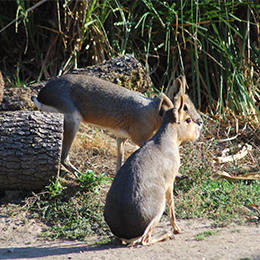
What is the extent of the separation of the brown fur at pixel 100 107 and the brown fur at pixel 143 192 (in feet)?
4.02

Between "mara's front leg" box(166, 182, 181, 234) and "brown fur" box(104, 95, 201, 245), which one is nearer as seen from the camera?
"brown fur" box(104, 95, 201, 245)

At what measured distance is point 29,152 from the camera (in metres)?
3.97

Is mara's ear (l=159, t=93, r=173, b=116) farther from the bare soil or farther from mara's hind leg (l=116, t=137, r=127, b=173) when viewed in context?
mara's hind leg (l=116, t=137, r=127, b=173)

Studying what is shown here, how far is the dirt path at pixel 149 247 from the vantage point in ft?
9.72

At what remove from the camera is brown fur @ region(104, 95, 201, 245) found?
297cm

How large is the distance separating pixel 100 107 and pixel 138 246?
88.1 inches

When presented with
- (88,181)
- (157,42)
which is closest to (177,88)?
(88,181)

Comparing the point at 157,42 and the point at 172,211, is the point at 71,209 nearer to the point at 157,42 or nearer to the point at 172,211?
the point at 172,211

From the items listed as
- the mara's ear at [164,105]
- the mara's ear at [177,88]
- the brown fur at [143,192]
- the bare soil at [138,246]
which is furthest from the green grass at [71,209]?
the mara's ear at [177,88]

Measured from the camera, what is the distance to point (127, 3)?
7.34m

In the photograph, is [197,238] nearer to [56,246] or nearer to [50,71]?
[56,246]

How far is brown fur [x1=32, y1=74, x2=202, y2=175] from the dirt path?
1.31m

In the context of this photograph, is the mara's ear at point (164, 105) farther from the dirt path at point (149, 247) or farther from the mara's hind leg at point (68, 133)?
the mara's hind leg at point (68, 133)

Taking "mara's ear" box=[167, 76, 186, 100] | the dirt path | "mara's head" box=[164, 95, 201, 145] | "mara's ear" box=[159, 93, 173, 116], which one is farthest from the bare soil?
"mara's ear" box=[167, 76, 186, 100]
